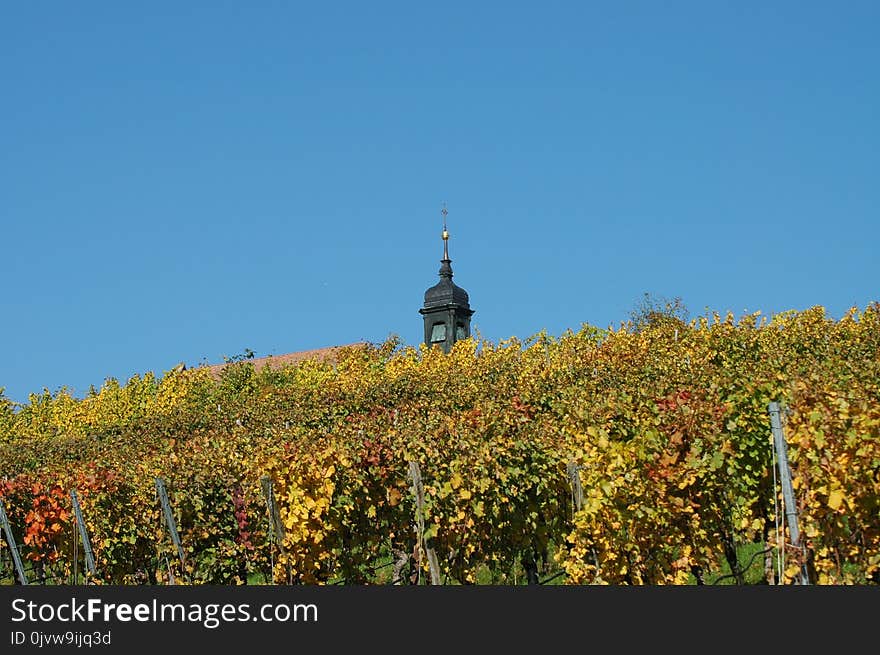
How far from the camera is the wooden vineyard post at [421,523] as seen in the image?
28.8ft

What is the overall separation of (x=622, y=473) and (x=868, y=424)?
87.1 inches

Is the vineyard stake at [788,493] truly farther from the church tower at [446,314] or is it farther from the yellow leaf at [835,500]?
the church tower at [446,314]

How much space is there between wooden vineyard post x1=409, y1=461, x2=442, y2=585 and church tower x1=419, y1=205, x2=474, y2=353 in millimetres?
33023

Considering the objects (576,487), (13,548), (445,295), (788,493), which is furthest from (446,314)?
(788,493)

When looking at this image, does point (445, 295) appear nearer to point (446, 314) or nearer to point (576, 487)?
point (446, 314)

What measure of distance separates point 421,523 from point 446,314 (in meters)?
34.3

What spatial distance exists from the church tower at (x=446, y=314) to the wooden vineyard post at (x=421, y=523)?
33.0 m

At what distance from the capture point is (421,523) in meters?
8.85

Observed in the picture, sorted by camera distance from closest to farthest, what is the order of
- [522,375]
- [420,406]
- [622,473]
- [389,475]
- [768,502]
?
[622,473] → [768,502] → [389,475] → [420,406] → [522,375]

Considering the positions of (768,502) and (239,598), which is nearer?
(239,598)

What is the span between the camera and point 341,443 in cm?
961

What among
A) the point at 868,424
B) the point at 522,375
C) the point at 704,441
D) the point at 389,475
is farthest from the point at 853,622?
the point at 522,375

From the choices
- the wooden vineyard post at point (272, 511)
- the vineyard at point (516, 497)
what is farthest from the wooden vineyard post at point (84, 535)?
the wooden vineyard post at point (272, 511)

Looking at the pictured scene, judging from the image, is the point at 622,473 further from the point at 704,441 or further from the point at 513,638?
the point at 513,638
